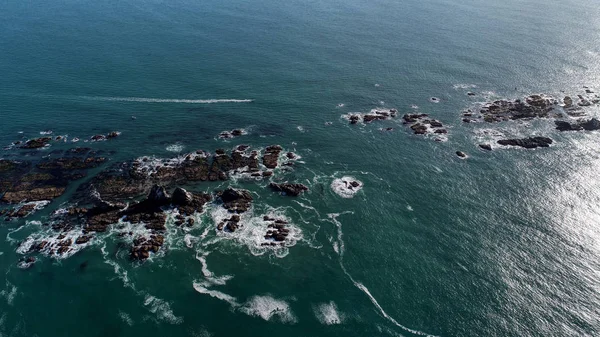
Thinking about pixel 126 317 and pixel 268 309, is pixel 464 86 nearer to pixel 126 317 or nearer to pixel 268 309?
pixel 268 309

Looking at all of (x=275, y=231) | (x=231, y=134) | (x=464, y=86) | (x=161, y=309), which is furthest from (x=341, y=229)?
(x=464, y=86)

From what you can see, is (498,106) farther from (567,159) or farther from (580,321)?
(580,321)

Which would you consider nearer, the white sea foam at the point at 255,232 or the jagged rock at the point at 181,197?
the white sea foam at the point at 255,232

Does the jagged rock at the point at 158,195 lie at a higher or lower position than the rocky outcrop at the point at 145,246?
higher

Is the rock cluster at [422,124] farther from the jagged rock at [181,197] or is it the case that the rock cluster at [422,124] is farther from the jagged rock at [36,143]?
the jagged rock at [36,143]

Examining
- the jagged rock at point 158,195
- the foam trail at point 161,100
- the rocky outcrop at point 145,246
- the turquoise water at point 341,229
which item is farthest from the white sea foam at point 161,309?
the foam trail at point 161,100

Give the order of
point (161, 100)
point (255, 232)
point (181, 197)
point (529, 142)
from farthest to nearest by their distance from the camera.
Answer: point (161, 100) < point (529, 142) < point (181, 197) < point (255, 232)

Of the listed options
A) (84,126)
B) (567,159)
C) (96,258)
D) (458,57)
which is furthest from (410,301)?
(458,57)
